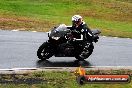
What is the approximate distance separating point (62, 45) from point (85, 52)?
1.17 meters

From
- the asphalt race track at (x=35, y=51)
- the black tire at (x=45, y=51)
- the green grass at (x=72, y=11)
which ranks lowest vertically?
the green grass at (x=72, y=11)

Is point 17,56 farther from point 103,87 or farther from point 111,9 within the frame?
point 111,9

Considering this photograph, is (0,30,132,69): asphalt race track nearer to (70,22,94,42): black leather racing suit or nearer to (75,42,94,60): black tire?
(75,42,94,60): black tire

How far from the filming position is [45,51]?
17.6m

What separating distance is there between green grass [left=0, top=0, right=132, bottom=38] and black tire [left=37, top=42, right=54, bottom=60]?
479 inches

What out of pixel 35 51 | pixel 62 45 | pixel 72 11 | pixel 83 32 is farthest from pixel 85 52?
pixel 72 11

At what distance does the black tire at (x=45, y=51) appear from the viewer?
17469 millimetres

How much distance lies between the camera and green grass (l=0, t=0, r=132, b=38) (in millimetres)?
33531

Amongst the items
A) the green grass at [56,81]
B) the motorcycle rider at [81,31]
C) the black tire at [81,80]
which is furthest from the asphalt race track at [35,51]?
the black tire at [81,80]

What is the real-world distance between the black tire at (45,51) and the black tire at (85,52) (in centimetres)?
121

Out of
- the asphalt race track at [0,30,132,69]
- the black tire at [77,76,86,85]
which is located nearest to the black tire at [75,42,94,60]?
the asphalt race track at [0,30,132,69]

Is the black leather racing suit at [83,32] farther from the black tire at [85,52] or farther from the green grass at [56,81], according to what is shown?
the green grass at [56,81]

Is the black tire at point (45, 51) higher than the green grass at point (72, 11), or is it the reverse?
the black tire at point (45, 51)

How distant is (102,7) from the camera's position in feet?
148
